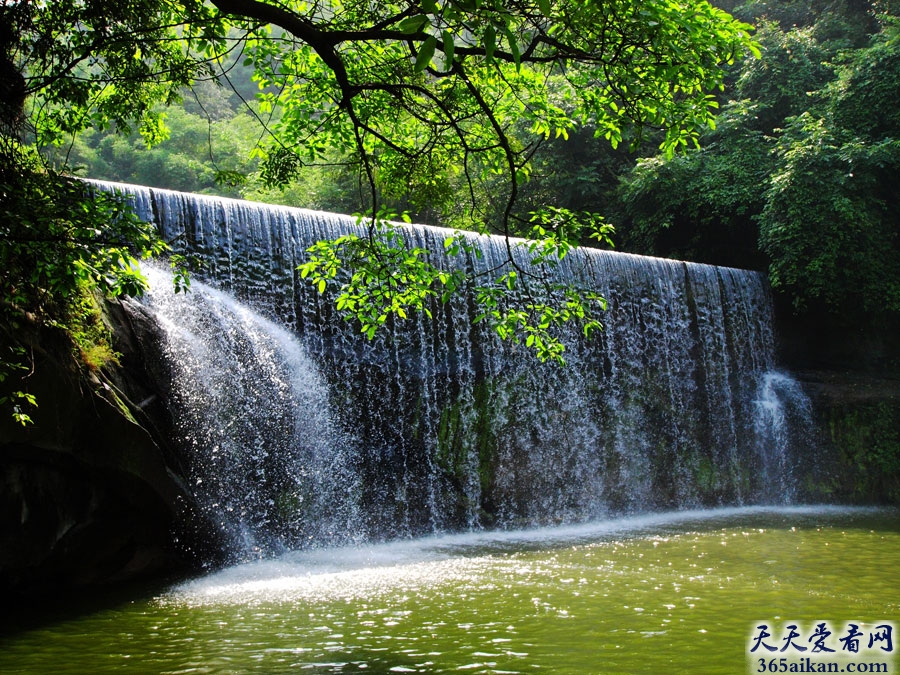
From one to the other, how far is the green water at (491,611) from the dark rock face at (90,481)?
28.0 inches

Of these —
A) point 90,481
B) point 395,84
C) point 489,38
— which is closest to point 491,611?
point 90,481

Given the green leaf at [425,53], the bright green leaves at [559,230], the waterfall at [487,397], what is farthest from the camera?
the waterfall at [487,397]

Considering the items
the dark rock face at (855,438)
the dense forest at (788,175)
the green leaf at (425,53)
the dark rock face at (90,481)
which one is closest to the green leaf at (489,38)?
the green leaf at (425,53)

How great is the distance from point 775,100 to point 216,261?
14234 millimetres

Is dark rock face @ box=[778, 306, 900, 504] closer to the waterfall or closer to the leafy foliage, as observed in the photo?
the waterfall

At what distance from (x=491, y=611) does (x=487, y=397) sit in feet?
19.7

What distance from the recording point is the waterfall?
9555 mm

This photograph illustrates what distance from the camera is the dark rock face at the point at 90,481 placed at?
6.14 m

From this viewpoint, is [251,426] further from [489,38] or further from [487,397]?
[489,38]

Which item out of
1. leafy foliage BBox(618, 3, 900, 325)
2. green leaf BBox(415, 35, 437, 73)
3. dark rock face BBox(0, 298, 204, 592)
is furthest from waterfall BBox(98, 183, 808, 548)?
green leaf BBox(415, 35, 437, 73)

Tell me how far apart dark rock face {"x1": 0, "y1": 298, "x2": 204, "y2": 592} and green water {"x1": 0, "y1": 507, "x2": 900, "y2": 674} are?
2.33ft

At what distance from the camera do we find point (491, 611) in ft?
18.9

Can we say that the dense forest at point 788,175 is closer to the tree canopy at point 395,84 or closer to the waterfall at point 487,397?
the waterfall at point 487,397

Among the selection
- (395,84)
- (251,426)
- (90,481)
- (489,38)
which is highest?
(395,84)
